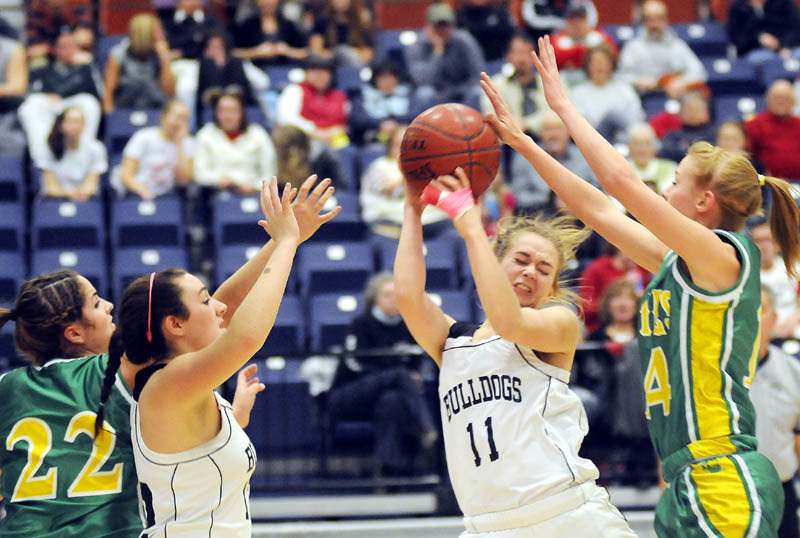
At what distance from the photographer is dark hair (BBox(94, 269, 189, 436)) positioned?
3096 millimetres

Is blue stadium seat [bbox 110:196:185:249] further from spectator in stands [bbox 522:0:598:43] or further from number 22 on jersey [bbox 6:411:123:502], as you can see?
number 22 on jersey [bbox 6:411:123:502]

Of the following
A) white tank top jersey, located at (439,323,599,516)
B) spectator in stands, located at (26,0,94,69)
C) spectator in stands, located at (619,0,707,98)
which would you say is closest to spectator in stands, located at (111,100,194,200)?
spectator in stands, located at (26,0,94,69)

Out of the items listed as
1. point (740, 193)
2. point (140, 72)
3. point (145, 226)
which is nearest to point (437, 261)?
point (145, 226)

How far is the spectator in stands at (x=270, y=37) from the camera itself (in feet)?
34.0

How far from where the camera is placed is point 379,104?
9.38 m

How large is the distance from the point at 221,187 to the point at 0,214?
5.27ft

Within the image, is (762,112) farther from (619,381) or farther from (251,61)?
(251,61)

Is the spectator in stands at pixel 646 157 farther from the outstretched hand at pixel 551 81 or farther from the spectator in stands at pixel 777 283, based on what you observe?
the outstretched hand at pixel 551 81

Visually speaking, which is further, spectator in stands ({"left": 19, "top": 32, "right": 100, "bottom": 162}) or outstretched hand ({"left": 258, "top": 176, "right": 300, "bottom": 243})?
spectator in stands ({"left": 19, "top": 32, "right": 100, "bottom": 162})

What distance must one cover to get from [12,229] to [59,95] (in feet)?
5.60

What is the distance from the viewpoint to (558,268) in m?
3.54

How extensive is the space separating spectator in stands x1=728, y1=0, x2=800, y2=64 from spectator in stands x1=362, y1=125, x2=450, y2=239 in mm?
4157

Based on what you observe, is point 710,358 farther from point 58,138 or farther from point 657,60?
point 657,60

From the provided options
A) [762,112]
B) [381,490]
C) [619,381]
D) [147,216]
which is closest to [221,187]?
[147,216]
